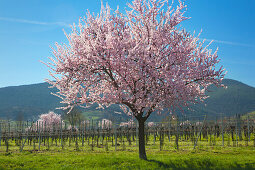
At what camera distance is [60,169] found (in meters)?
11.4

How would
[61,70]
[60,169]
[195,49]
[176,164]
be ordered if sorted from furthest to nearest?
1. [195,49]
2. [61,70]
3. [176,164]
4. [60,169]

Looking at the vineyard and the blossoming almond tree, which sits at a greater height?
the blossoming almond tree

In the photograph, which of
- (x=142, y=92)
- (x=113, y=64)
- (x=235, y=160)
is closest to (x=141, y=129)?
(x=142, y=92)

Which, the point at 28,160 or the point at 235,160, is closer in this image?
the point at 235,160

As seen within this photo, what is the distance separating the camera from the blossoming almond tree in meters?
12.5

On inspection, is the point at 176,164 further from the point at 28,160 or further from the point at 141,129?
the point at 28,160

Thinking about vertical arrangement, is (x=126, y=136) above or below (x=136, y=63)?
below

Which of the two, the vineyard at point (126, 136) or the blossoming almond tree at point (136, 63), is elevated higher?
the blossoming almond tree at point (136, 63)

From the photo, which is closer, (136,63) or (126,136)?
(136,63)

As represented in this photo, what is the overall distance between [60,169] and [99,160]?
7.78ft

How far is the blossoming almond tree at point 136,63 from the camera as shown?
12523 mm

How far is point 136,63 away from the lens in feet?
41.6

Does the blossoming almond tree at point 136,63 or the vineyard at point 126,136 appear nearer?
the blossoming almond tree at point 136,63

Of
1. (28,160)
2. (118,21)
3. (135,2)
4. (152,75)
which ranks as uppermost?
(135,2)
